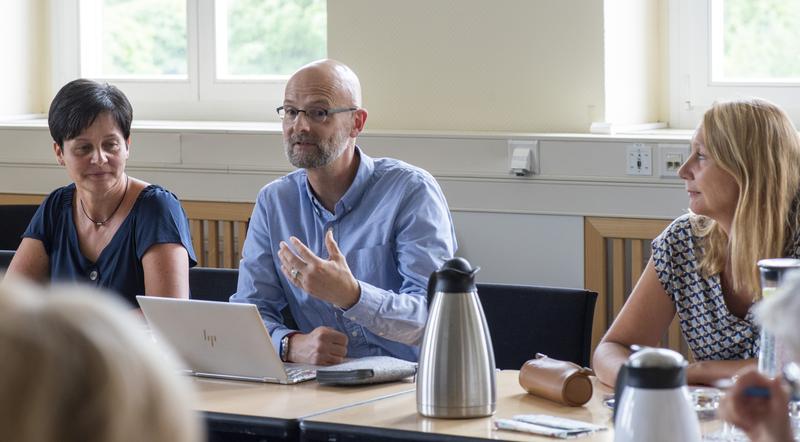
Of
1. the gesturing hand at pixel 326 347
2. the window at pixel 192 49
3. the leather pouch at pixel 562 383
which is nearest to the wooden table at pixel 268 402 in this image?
the gesturing hand at pixel 326 347

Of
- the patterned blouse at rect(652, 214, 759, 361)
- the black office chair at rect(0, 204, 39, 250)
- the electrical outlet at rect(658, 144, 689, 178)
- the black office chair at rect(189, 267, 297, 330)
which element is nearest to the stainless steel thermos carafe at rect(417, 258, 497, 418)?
the patterned blouse at rect(652, 214, 759, 361)

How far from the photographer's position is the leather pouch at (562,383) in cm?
213

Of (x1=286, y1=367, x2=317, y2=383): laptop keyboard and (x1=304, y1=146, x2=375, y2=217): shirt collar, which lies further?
(x1=304, y1=146, x2=375, y2=217): shirt collar

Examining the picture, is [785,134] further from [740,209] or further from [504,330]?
[504,330]

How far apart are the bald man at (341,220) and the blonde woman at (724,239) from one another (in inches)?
19.6

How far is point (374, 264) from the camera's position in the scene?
2.87 metres

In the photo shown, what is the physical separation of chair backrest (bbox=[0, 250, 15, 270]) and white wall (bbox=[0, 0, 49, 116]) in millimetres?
1734

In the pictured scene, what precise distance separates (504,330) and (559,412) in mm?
583

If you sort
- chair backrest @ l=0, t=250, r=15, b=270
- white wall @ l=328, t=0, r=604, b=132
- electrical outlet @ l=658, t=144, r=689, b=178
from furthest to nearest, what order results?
white wall @ l=328, t=0, r=604, b=132, electrical outlet @ l=658, t=144, r=689, b=178, chair backrest @ l=0, t=250, r=15, b=270

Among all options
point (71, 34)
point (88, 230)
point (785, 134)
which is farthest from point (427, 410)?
point (71, 34)

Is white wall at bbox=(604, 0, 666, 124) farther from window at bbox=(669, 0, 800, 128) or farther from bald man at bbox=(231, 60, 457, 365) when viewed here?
bald man at bbox=(231, 60, 457, 365)

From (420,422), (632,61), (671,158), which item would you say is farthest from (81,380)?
(632,61)

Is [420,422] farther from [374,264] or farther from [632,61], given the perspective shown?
[632,61]

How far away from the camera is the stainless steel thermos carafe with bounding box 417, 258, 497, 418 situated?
2.04m
